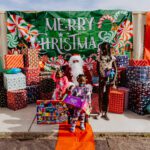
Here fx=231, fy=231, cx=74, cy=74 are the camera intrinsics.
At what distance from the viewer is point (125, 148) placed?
4.36 meters

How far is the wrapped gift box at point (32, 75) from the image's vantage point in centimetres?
722

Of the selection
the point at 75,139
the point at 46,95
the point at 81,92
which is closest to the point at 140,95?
the point at 81,92

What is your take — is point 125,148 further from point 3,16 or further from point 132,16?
point 3,16

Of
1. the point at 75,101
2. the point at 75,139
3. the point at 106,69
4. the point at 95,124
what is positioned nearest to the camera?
the point at 75,139

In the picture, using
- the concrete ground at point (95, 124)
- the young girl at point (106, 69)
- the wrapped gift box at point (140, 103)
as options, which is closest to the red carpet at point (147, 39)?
the wrapped gift box at point (140, 103)

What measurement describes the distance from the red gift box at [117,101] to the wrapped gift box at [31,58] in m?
2.63

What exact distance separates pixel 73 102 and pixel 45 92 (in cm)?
256

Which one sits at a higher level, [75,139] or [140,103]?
[140,103]

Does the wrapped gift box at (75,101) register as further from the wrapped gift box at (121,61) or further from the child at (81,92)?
the wrapped gift box at (121,61)

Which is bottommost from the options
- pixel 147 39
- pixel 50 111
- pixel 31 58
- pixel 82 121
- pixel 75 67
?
pixel 82 121

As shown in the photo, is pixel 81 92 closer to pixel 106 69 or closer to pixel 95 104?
pixel 106 69

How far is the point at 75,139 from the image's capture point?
4.67 m

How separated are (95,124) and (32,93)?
2.67m

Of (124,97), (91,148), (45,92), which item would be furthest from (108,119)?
→ (45,92)
